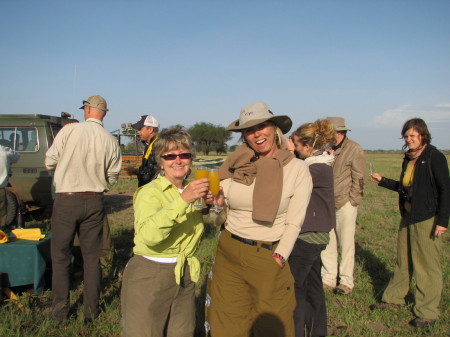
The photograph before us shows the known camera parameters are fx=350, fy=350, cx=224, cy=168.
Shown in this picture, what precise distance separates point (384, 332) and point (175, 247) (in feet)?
8.37

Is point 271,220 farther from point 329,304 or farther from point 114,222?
point 114,222

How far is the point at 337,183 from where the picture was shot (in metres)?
4.46

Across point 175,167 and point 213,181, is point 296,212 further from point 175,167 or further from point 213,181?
point 175,167

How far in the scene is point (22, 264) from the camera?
374cm

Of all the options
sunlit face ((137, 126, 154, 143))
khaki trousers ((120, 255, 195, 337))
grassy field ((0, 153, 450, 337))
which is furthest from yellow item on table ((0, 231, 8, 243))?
khaki trousers ((120, 255, 195, 337))

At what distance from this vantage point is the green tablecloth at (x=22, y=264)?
367 centimetres

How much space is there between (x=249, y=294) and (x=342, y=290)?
2.36 meters

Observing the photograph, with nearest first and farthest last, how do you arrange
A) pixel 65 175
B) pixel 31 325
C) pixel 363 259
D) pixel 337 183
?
pixel 31 325
pixel 65 175
pixel 337 183
pixel 363 259

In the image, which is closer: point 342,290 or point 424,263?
point 424,263

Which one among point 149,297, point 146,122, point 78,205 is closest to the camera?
point 149,297

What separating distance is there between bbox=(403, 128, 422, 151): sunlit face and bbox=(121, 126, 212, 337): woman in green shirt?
253 centimetres

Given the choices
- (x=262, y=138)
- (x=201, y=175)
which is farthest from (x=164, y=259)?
(x=262, y=138)

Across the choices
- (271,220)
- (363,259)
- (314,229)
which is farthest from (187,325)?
(363,259)

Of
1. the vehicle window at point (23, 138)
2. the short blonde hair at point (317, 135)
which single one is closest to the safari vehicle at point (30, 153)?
the vehicle window at point (23, 138)
